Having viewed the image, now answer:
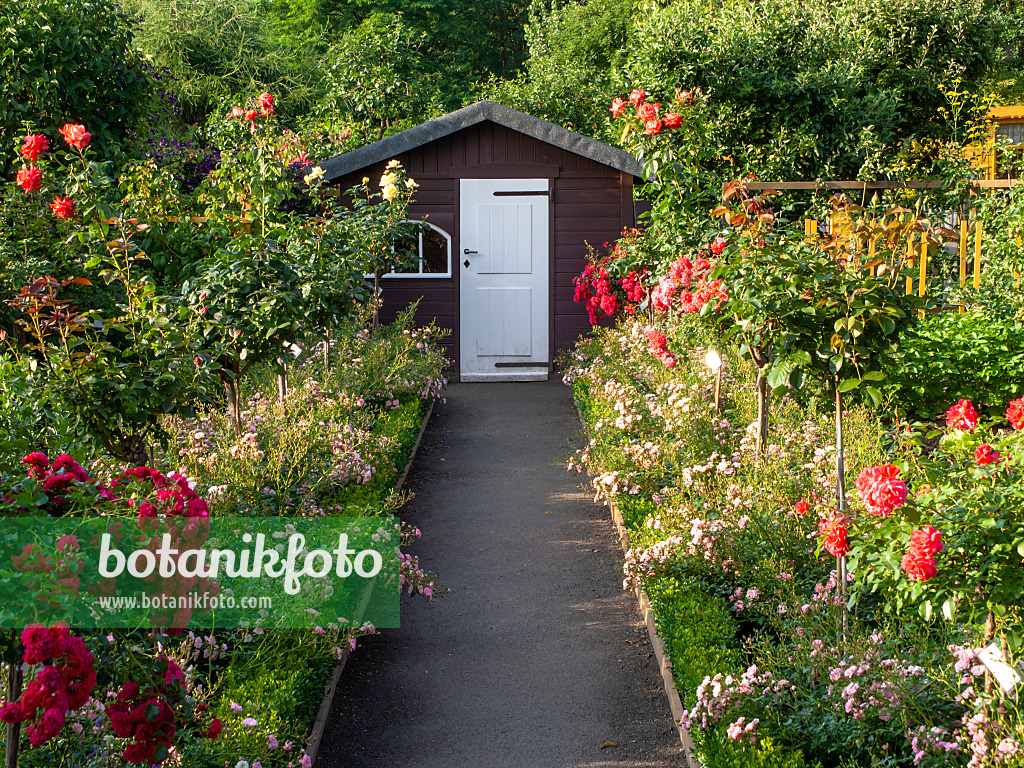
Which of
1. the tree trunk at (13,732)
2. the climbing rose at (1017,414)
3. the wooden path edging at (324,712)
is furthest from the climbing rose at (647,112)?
the tree trunk at (13,732)

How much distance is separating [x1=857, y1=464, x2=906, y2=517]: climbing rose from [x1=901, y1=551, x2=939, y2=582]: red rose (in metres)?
0.19

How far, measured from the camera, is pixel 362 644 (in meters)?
4.45

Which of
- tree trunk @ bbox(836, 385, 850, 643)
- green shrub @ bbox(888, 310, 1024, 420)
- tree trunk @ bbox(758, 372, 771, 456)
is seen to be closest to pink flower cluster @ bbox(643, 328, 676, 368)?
green shrub @ bbox(888, 310, 1024, 420)

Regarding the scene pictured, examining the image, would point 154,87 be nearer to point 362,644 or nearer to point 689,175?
point 689,175

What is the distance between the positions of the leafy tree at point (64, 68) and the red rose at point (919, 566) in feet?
23.8

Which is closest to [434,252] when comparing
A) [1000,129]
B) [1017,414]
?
[1017,414]

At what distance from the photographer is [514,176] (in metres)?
11.0

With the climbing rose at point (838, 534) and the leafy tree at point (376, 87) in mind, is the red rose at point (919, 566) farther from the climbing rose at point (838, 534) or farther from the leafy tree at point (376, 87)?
the leafy tree at point (376, 87)

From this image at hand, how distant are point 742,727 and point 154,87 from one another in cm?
762

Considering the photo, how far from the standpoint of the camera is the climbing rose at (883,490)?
8.66 ft

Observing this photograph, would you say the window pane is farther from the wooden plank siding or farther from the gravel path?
the gravel path

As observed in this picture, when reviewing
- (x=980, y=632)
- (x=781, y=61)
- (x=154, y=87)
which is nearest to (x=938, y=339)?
(x=781, y=61)

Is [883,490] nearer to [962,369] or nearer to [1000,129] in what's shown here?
[962,369]

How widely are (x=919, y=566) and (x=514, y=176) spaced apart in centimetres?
906
